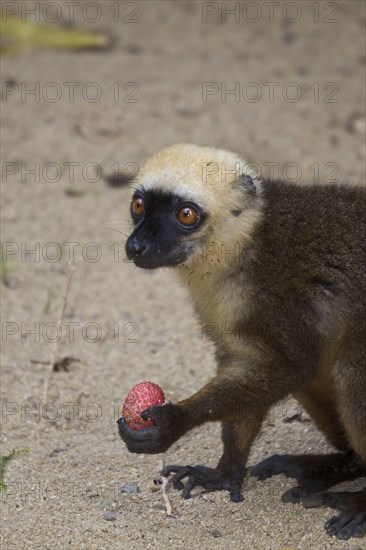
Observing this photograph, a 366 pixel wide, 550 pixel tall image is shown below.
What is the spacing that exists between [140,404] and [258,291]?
0.92 metres

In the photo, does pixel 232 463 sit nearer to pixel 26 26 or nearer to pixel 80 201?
pixel 80 201

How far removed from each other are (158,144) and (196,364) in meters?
3.42

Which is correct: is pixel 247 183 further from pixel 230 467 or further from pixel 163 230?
pixel 230 467

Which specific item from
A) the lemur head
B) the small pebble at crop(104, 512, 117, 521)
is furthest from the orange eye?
the small pebble at crop(104, 512, 117, 521)

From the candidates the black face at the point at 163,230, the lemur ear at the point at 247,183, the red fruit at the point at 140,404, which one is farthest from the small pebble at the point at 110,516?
the lemur ear at the point at 247,183

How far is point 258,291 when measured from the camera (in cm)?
557

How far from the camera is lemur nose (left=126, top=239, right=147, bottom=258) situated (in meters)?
5.54

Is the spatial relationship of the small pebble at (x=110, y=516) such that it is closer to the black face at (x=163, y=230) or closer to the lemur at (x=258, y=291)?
the lemur at (x=258, y=291)

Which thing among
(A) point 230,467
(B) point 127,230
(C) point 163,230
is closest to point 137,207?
(C) point 163,230

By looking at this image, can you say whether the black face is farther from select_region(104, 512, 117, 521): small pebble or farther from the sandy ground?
select_region(104, 512, 117, 521): small pebble

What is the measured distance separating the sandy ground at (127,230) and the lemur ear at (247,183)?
1146 mm

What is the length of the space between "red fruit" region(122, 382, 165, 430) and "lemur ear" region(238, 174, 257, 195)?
1307 mm

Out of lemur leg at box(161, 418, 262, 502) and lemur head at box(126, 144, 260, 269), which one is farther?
lemur leg at box(161, 418, 262, 502)

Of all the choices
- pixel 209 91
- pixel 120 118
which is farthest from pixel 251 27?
pixel 120 118
